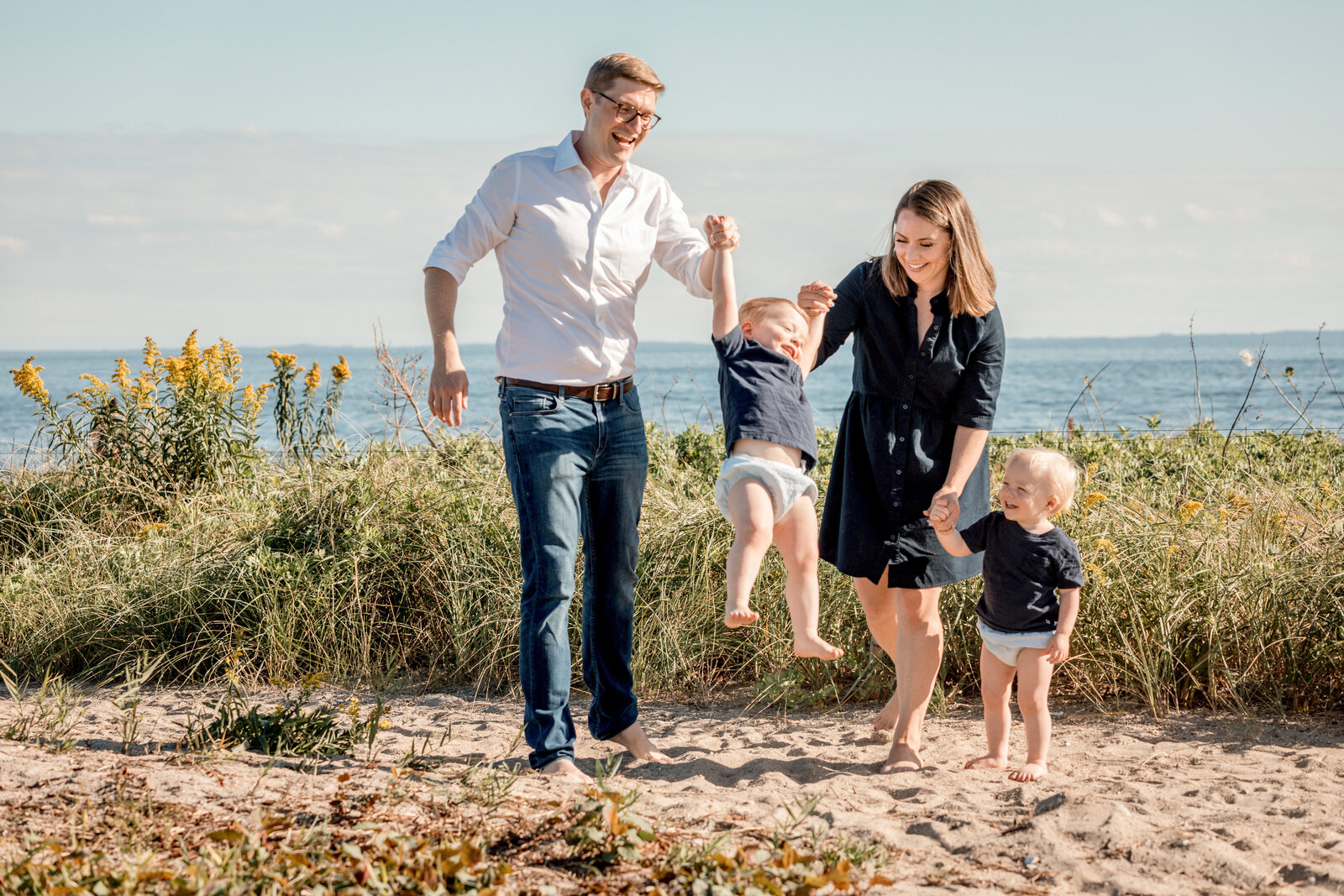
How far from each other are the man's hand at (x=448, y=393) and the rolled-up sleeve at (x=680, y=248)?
34.6 inches

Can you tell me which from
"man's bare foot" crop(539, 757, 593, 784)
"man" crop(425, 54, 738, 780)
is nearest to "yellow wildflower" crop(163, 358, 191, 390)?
"man" crop(425, 54, 738, 780)

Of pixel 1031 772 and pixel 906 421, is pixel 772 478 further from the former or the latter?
pixel 1031 772

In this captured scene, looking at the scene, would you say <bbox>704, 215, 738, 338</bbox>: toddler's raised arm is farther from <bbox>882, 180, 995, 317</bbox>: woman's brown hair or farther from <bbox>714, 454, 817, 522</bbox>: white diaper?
<bbox>882, 180, 995, 317</bbox>: woman's brown hair

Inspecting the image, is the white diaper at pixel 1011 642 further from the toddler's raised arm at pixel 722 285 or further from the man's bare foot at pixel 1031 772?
the toddler's raised arm at pixel 722 285

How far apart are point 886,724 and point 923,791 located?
0.66 metres

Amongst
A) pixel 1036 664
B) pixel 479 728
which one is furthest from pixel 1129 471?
pixel 479 728

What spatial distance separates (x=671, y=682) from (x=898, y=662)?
140 cm

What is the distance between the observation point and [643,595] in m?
4.83

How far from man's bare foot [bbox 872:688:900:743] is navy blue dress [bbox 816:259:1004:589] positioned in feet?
2.29

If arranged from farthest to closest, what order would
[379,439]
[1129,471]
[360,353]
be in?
1. [360,353]
2. [379,439]
3. [1129,471]

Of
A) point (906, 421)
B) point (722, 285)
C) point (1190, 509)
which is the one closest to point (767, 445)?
point (906, 421)

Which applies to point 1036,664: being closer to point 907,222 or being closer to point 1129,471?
point 907,222

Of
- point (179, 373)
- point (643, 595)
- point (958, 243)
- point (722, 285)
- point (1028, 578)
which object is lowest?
point (643, 595)

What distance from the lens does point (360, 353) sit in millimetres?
102125
